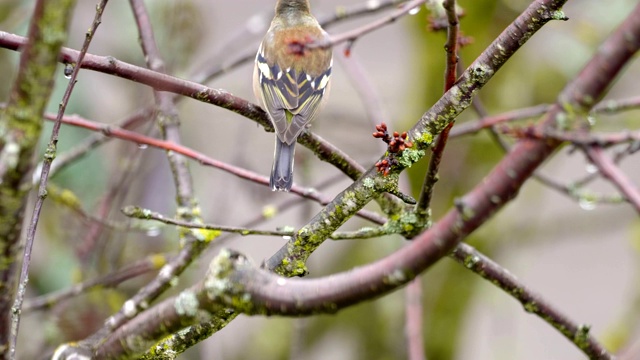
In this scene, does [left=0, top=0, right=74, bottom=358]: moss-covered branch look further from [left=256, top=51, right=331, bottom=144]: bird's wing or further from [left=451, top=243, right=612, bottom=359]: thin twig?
[left=256, top=51, right=331, bottom=144]: bird's wing

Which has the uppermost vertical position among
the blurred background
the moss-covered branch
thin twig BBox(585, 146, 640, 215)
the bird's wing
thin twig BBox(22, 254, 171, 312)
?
the blurred background

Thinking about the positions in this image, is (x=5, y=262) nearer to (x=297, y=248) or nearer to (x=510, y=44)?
(x=297, y=248)

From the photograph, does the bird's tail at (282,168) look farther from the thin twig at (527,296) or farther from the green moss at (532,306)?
the green moss at (532,306)

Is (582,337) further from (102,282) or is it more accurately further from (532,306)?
(102,282)

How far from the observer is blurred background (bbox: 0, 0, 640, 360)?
3471 millimetres

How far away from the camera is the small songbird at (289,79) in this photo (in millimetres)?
2445

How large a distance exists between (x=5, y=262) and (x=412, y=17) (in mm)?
3301

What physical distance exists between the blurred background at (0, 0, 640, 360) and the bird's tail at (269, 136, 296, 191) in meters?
0.39

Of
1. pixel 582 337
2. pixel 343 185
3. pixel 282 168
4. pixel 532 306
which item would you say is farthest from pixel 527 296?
pixel 343 185

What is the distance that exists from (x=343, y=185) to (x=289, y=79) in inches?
109

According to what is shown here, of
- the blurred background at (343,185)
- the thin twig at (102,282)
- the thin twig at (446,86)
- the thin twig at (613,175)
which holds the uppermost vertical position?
the blurred background at (343,185)

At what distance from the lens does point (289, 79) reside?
286cm

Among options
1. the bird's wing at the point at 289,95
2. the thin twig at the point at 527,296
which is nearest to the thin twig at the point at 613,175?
the thin twig at the point at 527,296

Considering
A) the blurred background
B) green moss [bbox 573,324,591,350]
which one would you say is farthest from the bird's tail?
green moss [bbox 573,324,591,350]
